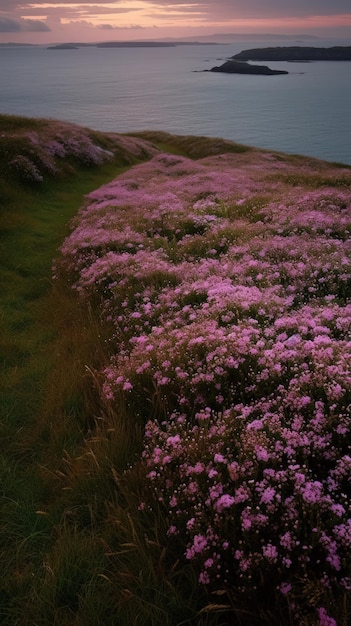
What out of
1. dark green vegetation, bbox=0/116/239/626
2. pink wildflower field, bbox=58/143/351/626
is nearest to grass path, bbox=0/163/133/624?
dark green vegetation, bbox=0/116/239/626

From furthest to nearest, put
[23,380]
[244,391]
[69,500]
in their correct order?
[23,380], [244,391], [69,500]

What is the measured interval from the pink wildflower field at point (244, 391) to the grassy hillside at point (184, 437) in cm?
3

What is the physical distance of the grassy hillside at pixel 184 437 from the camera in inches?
159

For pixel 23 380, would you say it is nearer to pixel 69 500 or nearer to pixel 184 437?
pixel 69 500

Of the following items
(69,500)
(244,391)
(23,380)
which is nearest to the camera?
(69,500)

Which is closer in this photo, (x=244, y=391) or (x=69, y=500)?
(x=69, y=500)

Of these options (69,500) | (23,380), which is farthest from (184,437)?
(23,380)

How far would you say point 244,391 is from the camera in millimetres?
6062

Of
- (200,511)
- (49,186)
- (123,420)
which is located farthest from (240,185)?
(200,511)

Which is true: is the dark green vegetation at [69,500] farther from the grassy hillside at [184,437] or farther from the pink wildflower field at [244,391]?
the pink wildflower field at [244,391]

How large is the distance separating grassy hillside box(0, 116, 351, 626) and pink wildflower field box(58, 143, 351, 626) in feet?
0.10

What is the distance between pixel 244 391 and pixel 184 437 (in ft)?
3.76

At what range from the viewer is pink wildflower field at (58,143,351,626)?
3.99 metres

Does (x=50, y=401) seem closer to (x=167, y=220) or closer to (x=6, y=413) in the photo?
(x=6, y=413)
